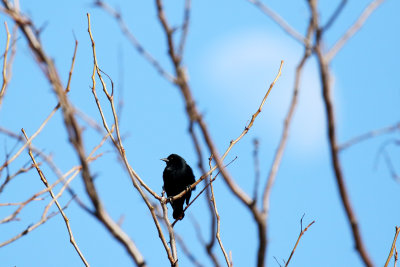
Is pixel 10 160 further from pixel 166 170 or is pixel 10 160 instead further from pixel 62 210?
pixel 166 170

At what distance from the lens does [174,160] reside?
8422 mm

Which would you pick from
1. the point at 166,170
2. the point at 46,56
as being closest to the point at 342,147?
the point at 46,56

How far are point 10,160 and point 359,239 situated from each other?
2039 mm

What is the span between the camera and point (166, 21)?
5.05 ft

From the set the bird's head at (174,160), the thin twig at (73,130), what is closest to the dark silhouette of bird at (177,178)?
the bird's head at (174,160)

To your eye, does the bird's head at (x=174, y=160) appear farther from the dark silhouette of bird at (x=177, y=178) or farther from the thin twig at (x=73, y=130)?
the thin twig at (x=73, y=130)

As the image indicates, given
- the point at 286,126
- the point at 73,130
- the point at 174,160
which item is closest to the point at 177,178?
the point at 174,160

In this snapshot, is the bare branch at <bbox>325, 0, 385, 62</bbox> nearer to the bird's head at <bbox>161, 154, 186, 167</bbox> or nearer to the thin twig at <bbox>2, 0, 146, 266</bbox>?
the thin twig at <bbox>2, 0, 146, 266</bbox>

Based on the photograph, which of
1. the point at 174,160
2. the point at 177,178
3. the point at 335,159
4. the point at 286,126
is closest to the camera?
the point at 335,159

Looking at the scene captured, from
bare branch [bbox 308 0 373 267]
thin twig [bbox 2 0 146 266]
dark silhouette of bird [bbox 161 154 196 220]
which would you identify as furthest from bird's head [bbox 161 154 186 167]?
bare branch [bbox 308 0 373 267]

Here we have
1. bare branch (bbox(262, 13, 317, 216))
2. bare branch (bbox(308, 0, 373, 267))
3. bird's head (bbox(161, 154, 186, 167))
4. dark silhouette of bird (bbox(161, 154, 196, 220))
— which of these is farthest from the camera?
bird's head (bbox(161, 154, 186, 167))

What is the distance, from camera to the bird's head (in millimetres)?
8249

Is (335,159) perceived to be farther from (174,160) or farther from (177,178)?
(174,160)

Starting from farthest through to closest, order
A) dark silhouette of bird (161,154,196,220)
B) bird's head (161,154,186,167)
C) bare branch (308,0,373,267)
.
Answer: bird's head (161,154,186,167) → dark silhouette of bird (161,154,196,220) → bare branch (308,0,373,267)
